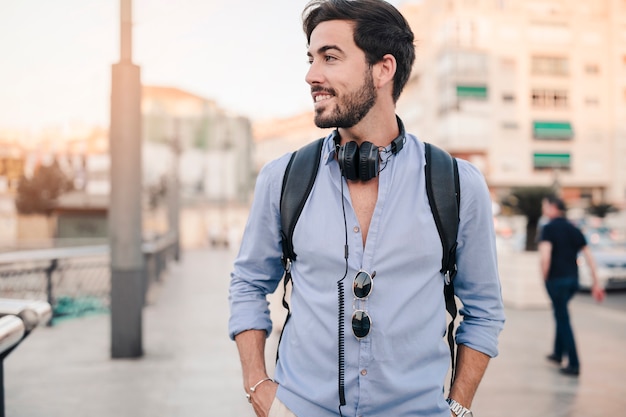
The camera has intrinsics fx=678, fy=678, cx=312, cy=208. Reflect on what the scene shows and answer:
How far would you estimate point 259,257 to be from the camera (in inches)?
80.7

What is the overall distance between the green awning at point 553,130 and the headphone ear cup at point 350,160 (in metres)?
56.4

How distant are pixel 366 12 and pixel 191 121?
250 ft

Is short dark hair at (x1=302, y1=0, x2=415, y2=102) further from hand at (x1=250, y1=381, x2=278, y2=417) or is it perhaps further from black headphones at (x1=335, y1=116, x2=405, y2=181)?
hand at (x1=250, y1=381, x2=278, y2=417)

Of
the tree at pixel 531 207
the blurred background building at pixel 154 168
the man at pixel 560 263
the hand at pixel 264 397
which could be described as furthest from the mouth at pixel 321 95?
the blurred background building at pixel 154 168

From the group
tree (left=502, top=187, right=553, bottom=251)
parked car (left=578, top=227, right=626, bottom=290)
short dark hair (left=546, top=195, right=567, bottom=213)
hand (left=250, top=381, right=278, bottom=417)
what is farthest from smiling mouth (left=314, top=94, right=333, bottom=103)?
parked car (left=578, top=227, right=626, bottom=290)

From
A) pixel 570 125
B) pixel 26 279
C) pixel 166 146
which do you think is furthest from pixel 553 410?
pixel 166 146

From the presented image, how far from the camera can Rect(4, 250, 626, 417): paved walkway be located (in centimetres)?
537

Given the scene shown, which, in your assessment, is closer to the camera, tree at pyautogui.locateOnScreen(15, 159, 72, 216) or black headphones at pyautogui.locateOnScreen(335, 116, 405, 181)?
black headphones at pyautogui.locateOnScreen(335, 116, 405, 181)

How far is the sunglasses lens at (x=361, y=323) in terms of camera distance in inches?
70.0

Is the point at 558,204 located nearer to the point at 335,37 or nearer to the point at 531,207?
the point at 531,207

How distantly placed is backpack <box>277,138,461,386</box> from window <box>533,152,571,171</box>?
184 ft

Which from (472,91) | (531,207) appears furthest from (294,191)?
(472,91)

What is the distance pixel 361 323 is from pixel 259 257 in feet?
1.40

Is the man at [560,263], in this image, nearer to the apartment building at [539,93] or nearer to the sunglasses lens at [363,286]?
the sunglasses lens at [363,286]
